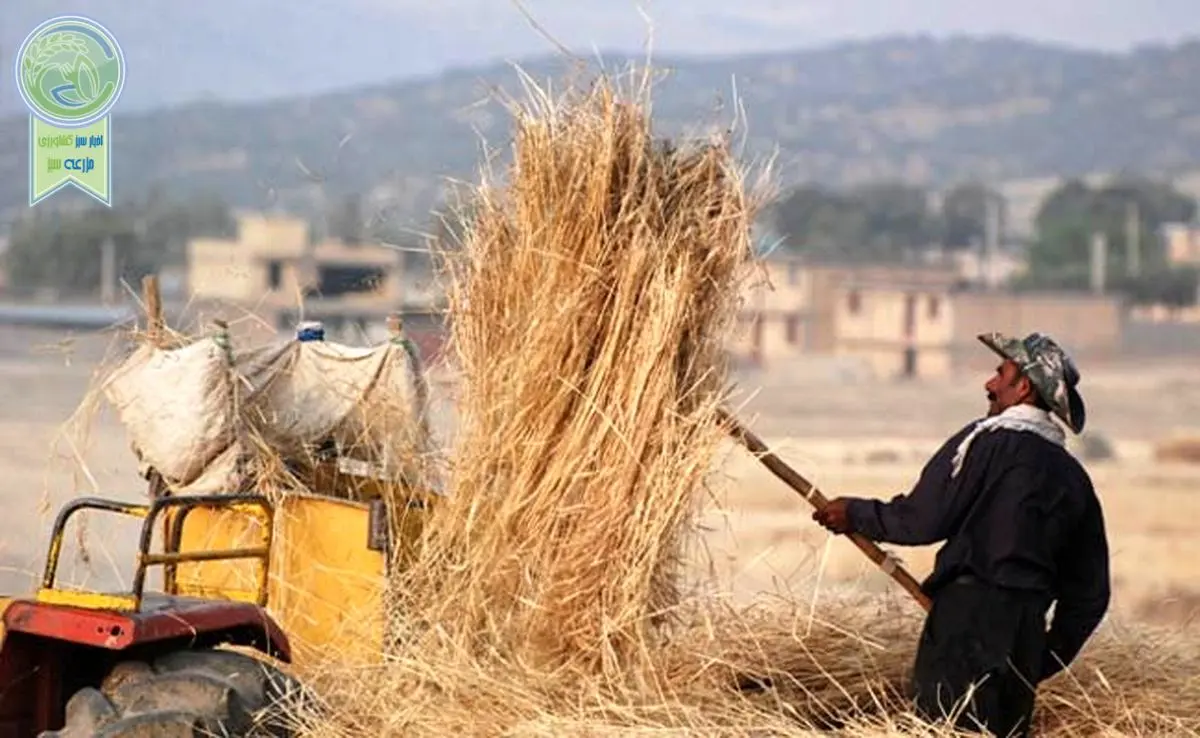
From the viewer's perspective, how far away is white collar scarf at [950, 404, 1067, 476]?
6469 mm

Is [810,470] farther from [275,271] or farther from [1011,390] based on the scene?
[275,271]

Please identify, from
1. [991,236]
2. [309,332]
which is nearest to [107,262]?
[991,236]

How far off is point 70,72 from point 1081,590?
14.9ft

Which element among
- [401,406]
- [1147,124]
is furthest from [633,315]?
[1147,124]

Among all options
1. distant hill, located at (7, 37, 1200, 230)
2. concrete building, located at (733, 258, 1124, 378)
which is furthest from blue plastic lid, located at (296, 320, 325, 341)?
distant hill, located at (7, 37, 1200, 230)

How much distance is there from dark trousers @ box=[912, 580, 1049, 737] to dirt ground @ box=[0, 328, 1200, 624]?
740 millimetres

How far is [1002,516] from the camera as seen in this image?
20.9 ft

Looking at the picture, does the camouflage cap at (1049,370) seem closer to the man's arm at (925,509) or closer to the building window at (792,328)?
the man's arm at (925,509)

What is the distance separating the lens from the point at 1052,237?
93562 mm

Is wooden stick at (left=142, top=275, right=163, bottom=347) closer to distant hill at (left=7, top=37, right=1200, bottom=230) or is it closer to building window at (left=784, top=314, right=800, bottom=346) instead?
building window at (left=784, top=314, right=800, bottom=346)

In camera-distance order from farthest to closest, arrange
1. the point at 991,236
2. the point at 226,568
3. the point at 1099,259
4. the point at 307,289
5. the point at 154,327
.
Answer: the point at 991,236
the point at 1099,259
the point at 307,289
the point at 154,327
the point at 226,568

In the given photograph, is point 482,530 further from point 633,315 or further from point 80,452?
point 80,452

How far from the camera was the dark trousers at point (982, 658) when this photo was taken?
6.38 m

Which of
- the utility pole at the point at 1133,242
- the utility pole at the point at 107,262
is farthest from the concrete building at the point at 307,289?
the utility pole at the point at 1133,242
